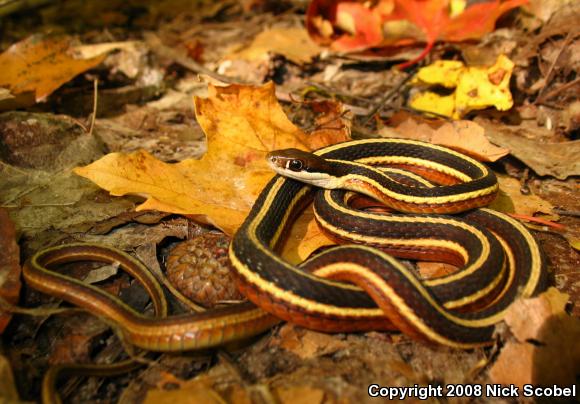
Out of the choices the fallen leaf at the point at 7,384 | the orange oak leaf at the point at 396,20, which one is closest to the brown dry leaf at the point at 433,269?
the fallen leaf at the point at 7,384

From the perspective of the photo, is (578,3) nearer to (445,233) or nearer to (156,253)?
(445,233)

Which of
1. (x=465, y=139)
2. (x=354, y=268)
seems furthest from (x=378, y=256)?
(x=465, y=139)

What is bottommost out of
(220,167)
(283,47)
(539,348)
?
(539,348)

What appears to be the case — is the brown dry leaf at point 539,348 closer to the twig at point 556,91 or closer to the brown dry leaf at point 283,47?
the twig at point 556,91

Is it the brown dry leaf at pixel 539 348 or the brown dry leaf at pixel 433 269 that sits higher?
the brown dry leaf at pixel 539 348

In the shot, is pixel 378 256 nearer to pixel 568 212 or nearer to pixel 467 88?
pixel 568 212
